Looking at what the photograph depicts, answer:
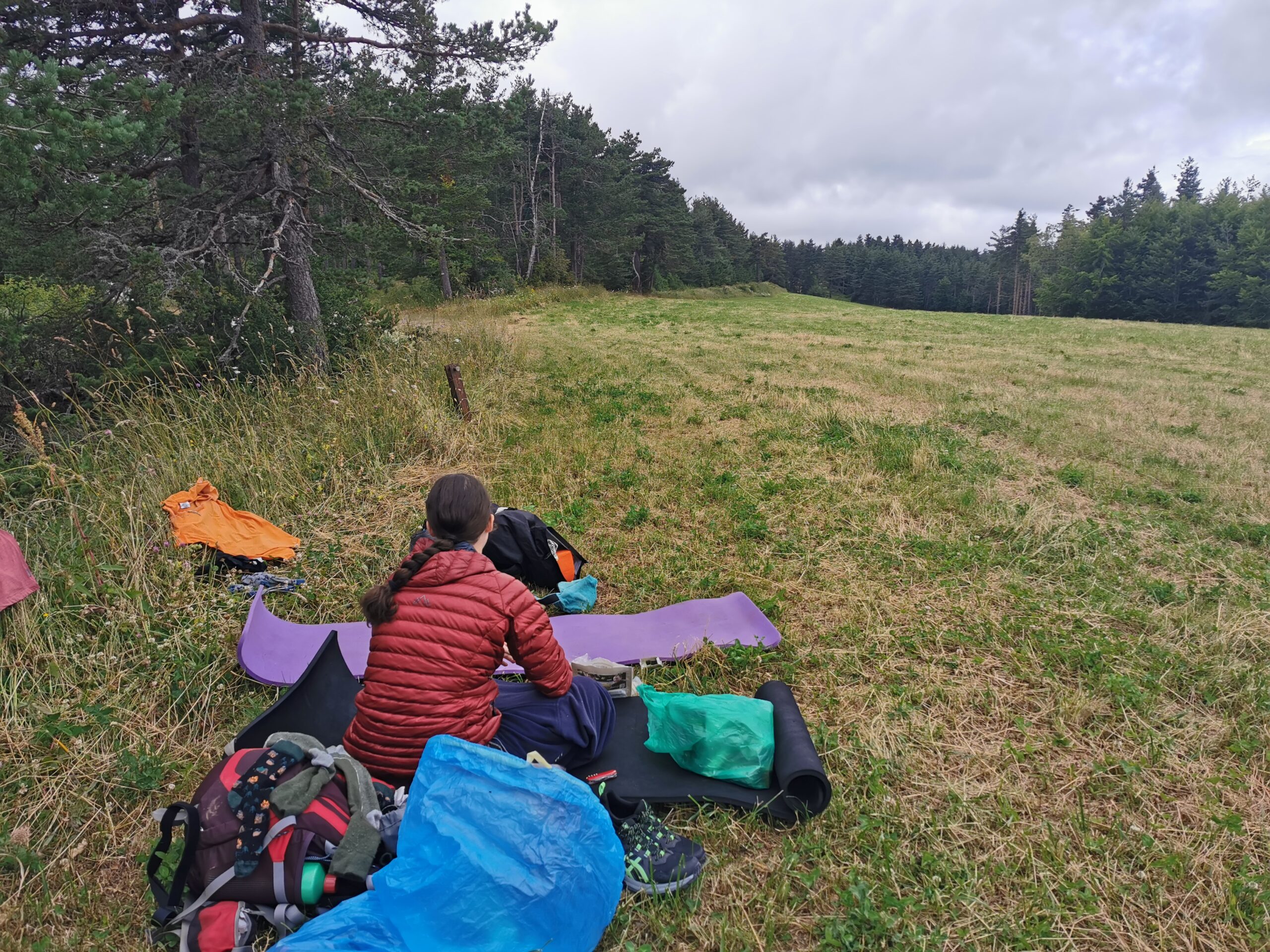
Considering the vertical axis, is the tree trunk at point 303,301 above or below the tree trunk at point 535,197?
below

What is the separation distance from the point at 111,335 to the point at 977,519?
8.80m

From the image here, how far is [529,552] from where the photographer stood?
415 centimetres

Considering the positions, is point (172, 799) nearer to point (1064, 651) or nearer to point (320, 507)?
point (320, 507)

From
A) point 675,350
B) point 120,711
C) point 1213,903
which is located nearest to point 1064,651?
point 1213,903

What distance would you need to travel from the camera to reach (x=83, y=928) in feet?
6.42

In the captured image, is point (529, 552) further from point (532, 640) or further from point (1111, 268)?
point (1111, 268)

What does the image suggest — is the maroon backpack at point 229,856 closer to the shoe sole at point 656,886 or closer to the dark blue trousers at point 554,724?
the dark blue trousers at point 554,724

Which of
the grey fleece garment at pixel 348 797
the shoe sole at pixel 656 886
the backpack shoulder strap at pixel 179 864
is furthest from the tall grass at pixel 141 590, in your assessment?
the shoe sole at pixel 656 886

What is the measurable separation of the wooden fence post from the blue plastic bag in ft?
17.7

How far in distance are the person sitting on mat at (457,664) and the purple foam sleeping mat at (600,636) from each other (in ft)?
2.92

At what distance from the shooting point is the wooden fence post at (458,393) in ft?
22.8

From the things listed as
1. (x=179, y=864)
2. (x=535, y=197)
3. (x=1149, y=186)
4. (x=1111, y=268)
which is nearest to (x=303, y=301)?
(x=179, y=864)

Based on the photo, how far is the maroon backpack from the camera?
70.7 inches

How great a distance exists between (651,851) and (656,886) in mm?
105
